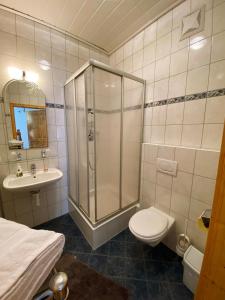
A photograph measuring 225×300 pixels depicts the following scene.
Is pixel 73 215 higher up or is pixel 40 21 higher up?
pixel 40 21

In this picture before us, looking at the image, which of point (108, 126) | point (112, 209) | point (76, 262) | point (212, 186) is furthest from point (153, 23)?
point (76, 262)

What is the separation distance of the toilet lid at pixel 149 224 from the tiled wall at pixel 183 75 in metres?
0.88

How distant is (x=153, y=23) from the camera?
1695 mm

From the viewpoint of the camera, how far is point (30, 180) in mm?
1800

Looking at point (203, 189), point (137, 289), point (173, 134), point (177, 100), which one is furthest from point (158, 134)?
point (137, 289)

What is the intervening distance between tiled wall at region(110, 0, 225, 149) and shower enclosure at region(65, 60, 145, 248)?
24 centimetres

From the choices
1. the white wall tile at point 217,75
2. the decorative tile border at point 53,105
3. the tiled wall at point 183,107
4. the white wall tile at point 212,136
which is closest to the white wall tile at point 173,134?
the tiled wall at point 183,107

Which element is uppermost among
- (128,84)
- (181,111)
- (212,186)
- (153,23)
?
(153,23)

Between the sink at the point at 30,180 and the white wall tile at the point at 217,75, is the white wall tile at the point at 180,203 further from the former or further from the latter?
the sink at the point at 30,180

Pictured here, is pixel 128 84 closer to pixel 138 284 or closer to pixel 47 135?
pixel 47 135

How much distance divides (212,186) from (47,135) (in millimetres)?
2069

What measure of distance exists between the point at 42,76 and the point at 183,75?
1.76 metres

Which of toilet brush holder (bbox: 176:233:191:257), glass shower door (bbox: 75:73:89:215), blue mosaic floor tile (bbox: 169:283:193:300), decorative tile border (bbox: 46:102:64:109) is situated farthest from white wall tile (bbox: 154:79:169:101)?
blue mosaic floor tile (bbox: 169:283:193:300)

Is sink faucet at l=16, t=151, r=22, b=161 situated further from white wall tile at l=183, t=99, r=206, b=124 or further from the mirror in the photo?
white wall tile at l=183, t=99, r=206, b=124
